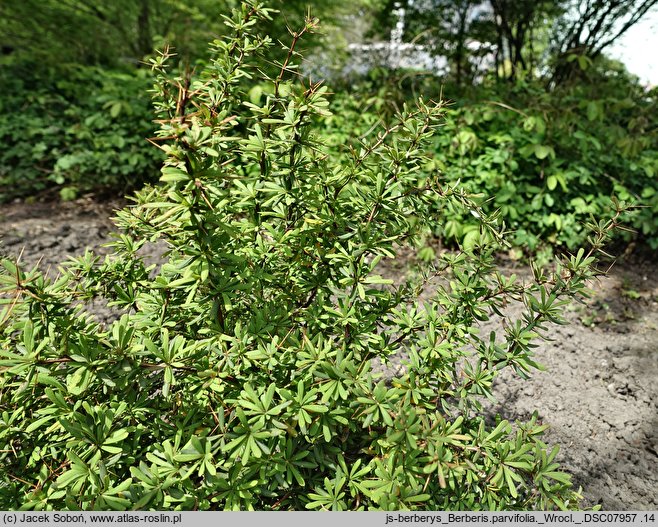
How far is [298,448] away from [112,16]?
686 centimetres

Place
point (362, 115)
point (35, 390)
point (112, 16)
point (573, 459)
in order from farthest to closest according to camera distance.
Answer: point (112, 16) < point (362, 115) < point (573, 459) < point (35, 390)

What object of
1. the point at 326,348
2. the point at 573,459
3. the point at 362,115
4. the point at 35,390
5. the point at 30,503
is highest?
the point at 362,115

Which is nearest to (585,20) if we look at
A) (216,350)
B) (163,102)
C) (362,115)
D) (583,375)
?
(362,115)

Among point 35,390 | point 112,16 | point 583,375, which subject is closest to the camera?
point 35,390

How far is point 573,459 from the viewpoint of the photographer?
230 cm

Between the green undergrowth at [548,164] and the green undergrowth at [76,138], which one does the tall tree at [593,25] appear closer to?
the green undergrowth at [548,164]

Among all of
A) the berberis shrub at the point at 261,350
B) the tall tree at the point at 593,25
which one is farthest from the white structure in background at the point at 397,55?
the berberis shrub at the point at 261,350

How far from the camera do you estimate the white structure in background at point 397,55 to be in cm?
594

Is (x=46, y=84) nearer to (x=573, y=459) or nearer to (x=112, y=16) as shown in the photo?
(x=112, y=16)

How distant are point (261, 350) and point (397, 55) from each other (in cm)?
581

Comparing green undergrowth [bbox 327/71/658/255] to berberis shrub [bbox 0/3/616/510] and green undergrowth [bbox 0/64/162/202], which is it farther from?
berberis shrub [bbox 0/3/616/510]

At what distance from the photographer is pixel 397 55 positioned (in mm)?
5977

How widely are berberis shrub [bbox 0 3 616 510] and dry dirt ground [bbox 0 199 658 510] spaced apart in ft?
3.70

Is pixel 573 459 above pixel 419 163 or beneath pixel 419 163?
beneath
